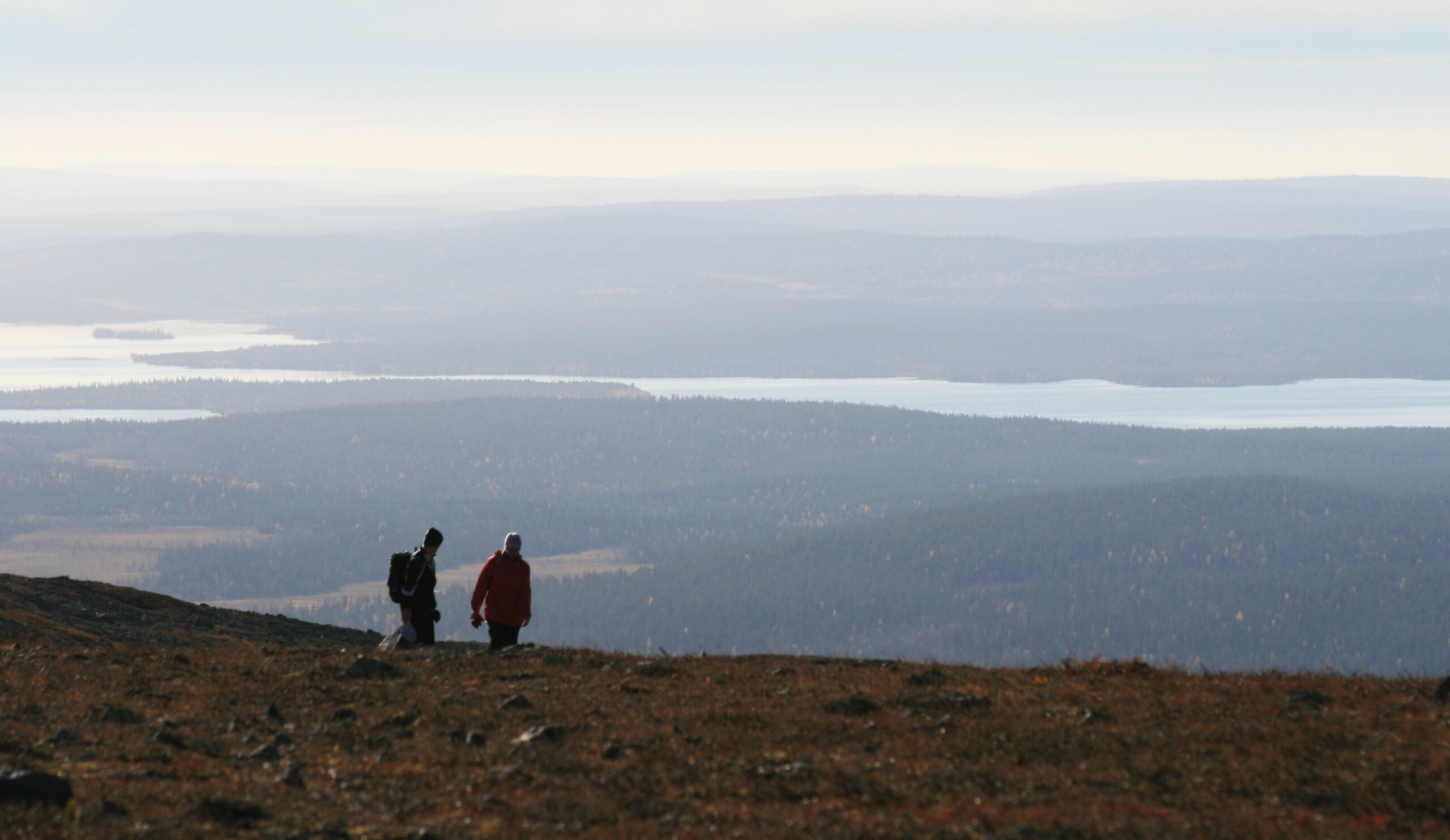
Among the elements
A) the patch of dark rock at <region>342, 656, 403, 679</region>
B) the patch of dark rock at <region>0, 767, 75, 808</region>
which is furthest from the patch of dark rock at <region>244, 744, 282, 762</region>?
the patch of dark rock at <region>342, 656, 403, 679</region>

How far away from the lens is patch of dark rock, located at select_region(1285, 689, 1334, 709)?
19.3 meters

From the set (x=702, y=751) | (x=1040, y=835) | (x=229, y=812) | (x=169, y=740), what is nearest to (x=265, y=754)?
(x=169, y=740)

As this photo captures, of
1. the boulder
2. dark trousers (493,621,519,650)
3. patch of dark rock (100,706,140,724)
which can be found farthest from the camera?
the boulder

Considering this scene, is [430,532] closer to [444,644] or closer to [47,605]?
[444,644]

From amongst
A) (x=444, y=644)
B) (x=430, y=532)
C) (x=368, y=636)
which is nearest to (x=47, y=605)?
(x=368, y=636)

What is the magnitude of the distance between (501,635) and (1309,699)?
15703 mm

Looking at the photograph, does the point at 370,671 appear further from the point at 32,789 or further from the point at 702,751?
the point at 32,789

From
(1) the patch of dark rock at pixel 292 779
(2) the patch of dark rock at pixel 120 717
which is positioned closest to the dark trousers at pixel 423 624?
(2) the patch of dark rock at pixel 120 717

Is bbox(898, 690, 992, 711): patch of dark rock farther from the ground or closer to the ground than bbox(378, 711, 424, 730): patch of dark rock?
farther from the ground

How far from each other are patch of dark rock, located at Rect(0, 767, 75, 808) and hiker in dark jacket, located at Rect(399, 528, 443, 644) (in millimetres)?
13024

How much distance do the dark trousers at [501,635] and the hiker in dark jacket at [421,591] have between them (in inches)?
45.8

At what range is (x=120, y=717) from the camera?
19391mm

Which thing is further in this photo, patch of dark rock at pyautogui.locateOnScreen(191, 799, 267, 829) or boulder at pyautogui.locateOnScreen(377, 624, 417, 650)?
boulder at pyautogui.locateOnScreen(377, 624, 417, 650)

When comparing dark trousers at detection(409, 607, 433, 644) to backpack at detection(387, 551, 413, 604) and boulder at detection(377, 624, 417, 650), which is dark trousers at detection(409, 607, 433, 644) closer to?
boulder at detection(377, 624, 417, 650)
